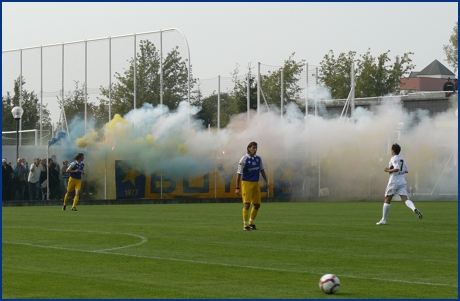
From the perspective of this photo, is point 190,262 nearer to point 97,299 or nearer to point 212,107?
point 97,299

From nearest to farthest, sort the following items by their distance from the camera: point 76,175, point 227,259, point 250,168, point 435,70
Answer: point 227,259 → point 250,168 → point 76,175 → point 435,70

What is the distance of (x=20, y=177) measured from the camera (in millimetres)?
39812

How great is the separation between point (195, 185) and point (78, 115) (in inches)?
350

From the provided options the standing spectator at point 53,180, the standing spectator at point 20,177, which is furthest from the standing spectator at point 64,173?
the standing spectator at point 20,177

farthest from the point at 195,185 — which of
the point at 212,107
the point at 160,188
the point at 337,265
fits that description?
the point at 337,265

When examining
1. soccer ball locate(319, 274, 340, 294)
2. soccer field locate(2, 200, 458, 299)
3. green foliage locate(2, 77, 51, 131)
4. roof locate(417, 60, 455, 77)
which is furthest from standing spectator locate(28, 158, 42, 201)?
roof locate(417, 60, 455, 77)

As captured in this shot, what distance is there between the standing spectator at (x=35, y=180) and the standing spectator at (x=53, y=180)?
492mm

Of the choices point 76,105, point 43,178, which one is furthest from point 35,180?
point 76,105

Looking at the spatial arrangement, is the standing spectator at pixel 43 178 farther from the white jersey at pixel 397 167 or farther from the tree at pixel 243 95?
the white jersey at pixel 397 167

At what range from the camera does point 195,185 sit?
44.4m

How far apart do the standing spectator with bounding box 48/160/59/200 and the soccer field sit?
607 inches

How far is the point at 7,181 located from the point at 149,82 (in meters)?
10.8

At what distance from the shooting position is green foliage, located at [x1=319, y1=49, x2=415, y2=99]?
251 ft

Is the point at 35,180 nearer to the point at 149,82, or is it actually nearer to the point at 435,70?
the point at 149,82
